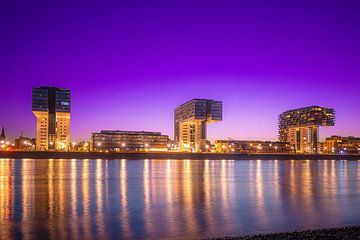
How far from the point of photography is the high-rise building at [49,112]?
7008 inches

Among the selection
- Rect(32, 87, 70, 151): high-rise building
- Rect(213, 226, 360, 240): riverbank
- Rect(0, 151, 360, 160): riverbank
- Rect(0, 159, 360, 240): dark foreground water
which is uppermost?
Rect(32, 87, 70, 151): high-rise building

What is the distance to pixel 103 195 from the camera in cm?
2492

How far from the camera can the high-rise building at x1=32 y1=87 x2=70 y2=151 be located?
178000 millimetres

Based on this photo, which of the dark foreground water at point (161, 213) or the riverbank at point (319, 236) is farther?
the dark foreground water at point (161, 213)

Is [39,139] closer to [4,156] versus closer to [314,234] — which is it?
[4,156]

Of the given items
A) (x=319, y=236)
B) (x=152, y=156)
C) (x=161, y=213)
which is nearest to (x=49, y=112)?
(x=152, y=156)

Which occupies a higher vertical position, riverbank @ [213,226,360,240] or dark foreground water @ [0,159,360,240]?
riverbank @ [213,226,360,240]

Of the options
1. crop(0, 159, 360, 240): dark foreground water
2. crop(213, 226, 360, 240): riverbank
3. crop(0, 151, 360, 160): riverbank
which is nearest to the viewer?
crop(213, 226, 360, 240): riverbank

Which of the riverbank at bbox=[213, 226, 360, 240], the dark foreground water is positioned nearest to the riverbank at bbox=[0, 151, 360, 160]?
the dark foreground water

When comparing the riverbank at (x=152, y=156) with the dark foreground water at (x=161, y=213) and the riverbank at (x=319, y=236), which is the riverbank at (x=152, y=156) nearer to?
the dark foreground water at (x=161, y=213)

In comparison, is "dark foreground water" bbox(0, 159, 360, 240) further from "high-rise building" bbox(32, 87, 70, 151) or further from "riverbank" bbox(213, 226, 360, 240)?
"high-rise building" bbox(32, 87, 70, 151)

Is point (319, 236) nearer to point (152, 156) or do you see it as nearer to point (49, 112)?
point (152, 156)

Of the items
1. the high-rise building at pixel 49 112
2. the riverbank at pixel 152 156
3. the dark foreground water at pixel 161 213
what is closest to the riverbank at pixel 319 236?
the dark foreground water at pixel 161 213

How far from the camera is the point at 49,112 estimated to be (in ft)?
591
